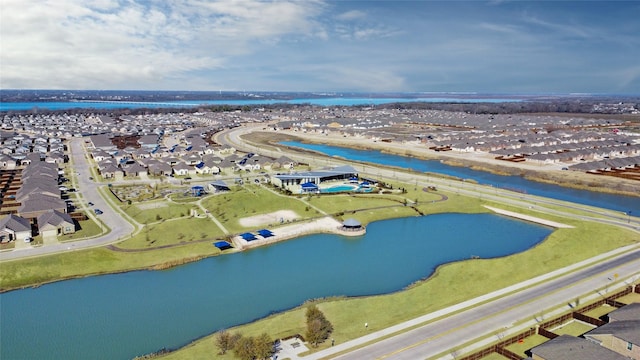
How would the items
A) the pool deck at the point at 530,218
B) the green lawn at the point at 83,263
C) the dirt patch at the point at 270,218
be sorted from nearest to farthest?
the green lawn at the point at 83,263
the dirt patch at the point at 270,218
the pool deck at the point at 530,218

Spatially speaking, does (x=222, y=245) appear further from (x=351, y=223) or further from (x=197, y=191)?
(x=197, y=191)

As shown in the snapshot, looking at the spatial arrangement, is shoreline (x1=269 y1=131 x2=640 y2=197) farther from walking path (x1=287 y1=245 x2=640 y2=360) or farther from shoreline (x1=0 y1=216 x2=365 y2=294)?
shoreline (x1=0 y1=216 x2=365 y2=294)

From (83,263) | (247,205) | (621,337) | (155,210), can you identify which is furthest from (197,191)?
(621,337)

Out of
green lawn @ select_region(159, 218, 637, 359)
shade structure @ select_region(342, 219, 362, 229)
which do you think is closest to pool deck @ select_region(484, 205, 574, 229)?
green lawn @ select_region(159, 218, 637, 359)

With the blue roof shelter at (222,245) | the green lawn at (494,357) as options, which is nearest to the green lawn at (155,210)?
the blue roof shelter at (222,245)

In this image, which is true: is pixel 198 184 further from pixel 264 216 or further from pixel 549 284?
pixel 549 284

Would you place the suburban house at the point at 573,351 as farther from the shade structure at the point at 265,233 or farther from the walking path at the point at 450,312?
the shade structure at the point at 265,233

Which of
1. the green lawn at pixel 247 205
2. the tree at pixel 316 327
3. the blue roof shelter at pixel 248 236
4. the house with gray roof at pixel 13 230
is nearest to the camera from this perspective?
the tree at pixel 316 327
